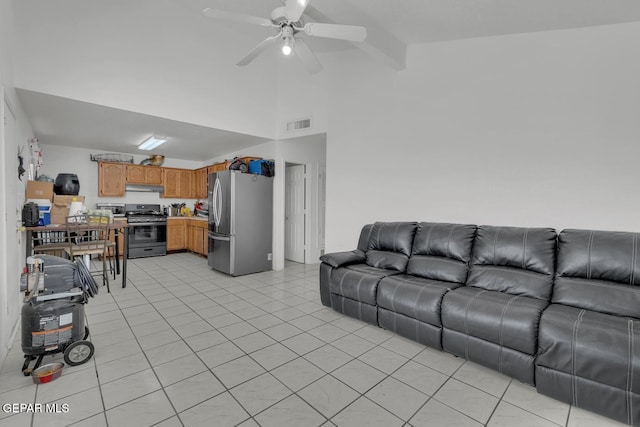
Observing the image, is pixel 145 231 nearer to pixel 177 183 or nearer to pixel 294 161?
pixel 177 183

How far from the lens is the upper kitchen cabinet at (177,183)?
23.3 ft

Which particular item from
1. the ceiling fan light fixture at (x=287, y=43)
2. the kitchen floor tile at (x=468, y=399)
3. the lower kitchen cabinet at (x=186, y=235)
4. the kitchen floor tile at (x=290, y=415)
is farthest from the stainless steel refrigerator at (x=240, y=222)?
the kitchen floor tile at (x=468, y=399)

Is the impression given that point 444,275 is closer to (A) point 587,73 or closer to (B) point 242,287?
(A) point 587,73

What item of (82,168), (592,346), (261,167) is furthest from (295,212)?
(592,346)

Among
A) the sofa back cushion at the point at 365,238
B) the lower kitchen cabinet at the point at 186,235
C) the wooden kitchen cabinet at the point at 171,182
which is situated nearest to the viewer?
the sofa back cushion at the point at 365,238

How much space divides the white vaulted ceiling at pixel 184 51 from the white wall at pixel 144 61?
11 millimetres

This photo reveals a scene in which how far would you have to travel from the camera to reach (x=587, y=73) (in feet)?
8.42

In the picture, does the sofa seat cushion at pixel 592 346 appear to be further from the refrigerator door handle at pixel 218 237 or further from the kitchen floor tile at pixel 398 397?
the refrigerator door handle at pixel 218 237

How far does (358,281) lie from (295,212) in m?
3.27

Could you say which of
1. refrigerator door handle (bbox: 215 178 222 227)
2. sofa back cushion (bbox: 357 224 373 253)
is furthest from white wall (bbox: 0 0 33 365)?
sofa back cushion (bbox: 357 224 373 253)

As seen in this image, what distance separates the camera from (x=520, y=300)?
7.18ft

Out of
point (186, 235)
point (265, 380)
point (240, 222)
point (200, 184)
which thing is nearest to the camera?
point (265, 380)

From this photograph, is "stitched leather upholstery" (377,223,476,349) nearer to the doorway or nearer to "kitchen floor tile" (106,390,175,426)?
"kitchen floor tile" (106,390,175,426)

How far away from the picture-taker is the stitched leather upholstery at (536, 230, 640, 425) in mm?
1646
